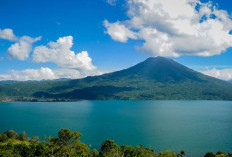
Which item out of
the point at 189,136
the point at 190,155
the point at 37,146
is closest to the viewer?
the point at 37,146

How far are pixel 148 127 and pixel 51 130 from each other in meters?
43.4

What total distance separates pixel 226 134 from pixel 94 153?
6236 centimetres

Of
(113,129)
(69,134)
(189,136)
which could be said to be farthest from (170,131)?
(69,134)

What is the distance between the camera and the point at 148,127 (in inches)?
3794

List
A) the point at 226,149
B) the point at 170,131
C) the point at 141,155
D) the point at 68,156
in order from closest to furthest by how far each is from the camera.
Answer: the point at 68,156 → the point at 141,155 → the point at 226,149 → the point at 170,131

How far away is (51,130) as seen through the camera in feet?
290

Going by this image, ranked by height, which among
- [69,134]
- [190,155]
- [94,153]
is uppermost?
[69,134]

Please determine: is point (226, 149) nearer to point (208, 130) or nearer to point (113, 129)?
point (208, 130)

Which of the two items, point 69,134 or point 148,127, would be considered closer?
point 69,134

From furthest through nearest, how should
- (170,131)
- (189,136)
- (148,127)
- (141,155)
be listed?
(148,127), (170,131), (189,136), (141,155)

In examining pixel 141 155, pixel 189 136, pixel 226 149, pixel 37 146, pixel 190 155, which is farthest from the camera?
pixel 189 136

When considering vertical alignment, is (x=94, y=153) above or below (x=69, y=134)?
below

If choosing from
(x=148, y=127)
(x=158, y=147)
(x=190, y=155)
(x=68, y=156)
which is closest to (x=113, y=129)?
(x=148, y=127)

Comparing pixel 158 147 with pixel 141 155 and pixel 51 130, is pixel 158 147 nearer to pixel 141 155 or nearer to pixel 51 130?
pixel 141 155
